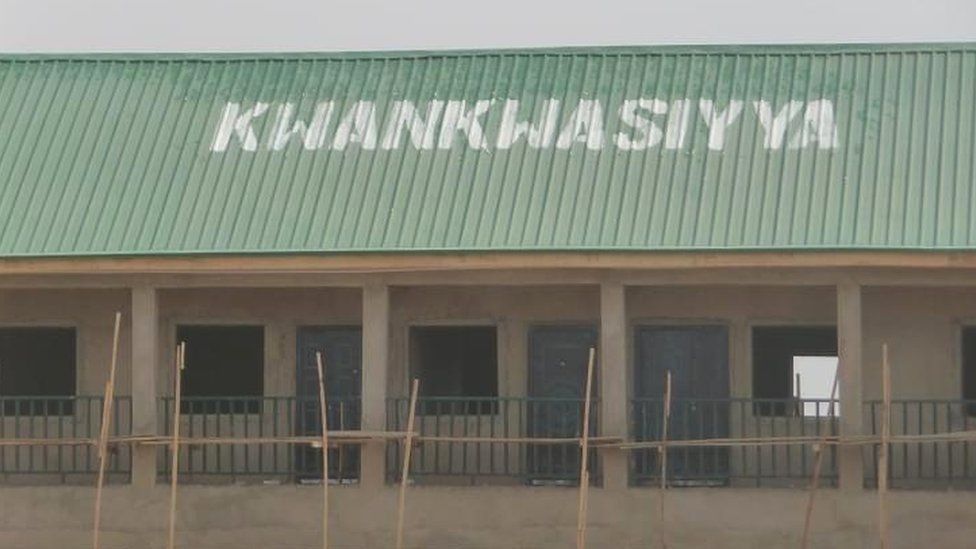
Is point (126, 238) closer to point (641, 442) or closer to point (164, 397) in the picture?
point (164, 397)

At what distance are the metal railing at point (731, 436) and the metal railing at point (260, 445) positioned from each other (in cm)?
366

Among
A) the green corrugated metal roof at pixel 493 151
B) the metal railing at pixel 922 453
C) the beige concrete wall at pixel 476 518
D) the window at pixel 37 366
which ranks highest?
the green corrugated metal roof at pixel 493 151

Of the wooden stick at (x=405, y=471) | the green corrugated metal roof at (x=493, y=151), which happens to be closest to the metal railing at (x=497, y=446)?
the wooden stick at (x=405, y=471)

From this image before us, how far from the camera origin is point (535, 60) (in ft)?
146

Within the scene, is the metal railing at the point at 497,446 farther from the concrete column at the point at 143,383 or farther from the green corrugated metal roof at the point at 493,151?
the concrete column at the point at 143,383

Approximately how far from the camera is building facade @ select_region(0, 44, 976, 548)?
3988cm

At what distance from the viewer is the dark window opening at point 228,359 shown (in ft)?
140

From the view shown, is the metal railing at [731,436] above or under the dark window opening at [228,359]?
under

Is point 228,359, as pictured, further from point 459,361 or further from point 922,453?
point 922,453

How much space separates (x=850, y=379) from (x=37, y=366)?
10677mm

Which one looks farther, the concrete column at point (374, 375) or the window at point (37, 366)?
the window at point (37, 366)

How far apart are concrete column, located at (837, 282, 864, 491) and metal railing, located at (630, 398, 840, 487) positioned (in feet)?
2.67

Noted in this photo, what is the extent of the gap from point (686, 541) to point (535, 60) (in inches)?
303

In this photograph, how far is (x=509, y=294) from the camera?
137ft
